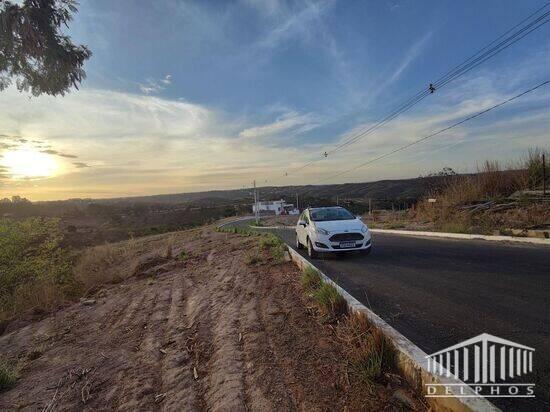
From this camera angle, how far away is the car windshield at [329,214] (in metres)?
12.5

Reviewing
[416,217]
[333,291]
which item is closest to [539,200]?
[416,217]

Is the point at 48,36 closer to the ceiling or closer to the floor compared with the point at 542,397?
closer to the ceiling

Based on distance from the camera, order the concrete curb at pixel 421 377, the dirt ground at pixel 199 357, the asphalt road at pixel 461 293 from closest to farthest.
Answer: the concrete curb at pixel 421 377, the dirt ground at pixel 199 357, the asphalt road at pixel 461 293

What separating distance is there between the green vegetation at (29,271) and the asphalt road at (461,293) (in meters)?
10.3

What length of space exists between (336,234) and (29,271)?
11642 mm

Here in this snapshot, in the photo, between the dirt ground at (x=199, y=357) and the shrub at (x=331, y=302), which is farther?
the shrub at (x=331, y=302)

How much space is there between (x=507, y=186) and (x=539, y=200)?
14.6 feet

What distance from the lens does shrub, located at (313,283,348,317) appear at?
5.52 metres

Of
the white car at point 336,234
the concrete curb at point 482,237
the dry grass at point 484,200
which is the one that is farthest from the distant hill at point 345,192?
the white car at point 336,234

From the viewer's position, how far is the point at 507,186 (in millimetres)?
20156

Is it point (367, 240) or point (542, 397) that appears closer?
point (542, 397)

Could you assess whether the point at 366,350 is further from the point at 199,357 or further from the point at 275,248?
the point at 275,248

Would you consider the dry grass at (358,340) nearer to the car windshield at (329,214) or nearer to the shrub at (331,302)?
the shrub at (331,302)

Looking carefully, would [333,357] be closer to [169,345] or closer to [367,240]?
[169,345]
